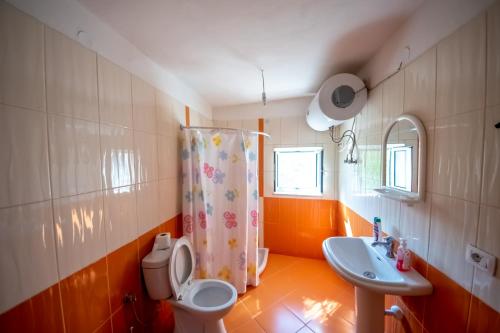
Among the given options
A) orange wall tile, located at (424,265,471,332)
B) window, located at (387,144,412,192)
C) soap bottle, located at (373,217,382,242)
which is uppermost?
window, located at (387,144,412,192)

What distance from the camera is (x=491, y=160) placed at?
0.67m

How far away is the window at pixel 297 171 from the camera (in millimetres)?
2617

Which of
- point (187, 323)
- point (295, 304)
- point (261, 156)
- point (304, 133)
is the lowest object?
point (295, 304)

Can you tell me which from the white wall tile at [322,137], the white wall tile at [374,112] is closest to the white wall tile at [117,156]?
the white wall tile at [374,112]

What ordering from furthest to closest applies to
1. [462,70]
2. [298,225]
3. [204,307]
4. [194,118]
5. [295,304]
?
[298,225] < [194,118] < [295,304] < [204,307] < [462,70]

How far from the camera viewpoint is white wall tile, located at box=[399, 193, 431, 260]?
979 mm

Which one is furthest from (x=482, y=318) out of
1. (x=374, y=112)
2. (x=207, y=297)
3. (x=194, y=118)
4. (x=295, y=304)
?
(x=194, y=118)

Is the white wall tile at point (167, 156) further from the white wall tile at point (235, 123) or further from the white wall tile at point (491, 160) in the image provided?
the white wall tile at point (491, 160)

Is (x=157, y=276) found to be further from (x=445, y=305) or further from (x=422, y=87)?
(x=422, y=87)

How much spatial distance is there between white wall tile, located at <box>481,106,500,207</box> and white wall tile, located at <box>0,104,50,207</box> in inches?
70.0

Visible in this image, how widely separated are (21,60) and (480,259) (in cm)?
195

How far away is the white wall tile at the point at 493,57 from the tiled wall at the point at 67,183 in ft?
5.85

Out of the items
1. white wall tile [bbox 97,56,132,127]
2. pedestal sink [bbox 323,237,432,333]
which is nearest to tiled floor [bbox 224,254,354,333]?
pedestal sink [bbox 323,237,432,333]

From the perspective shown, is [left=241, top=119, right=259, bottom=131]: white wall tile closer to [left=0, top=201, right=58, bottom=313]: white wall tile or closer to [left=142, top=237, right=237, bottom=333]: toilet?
[left=142, top=237, right=237, bottom=333]: toilet
